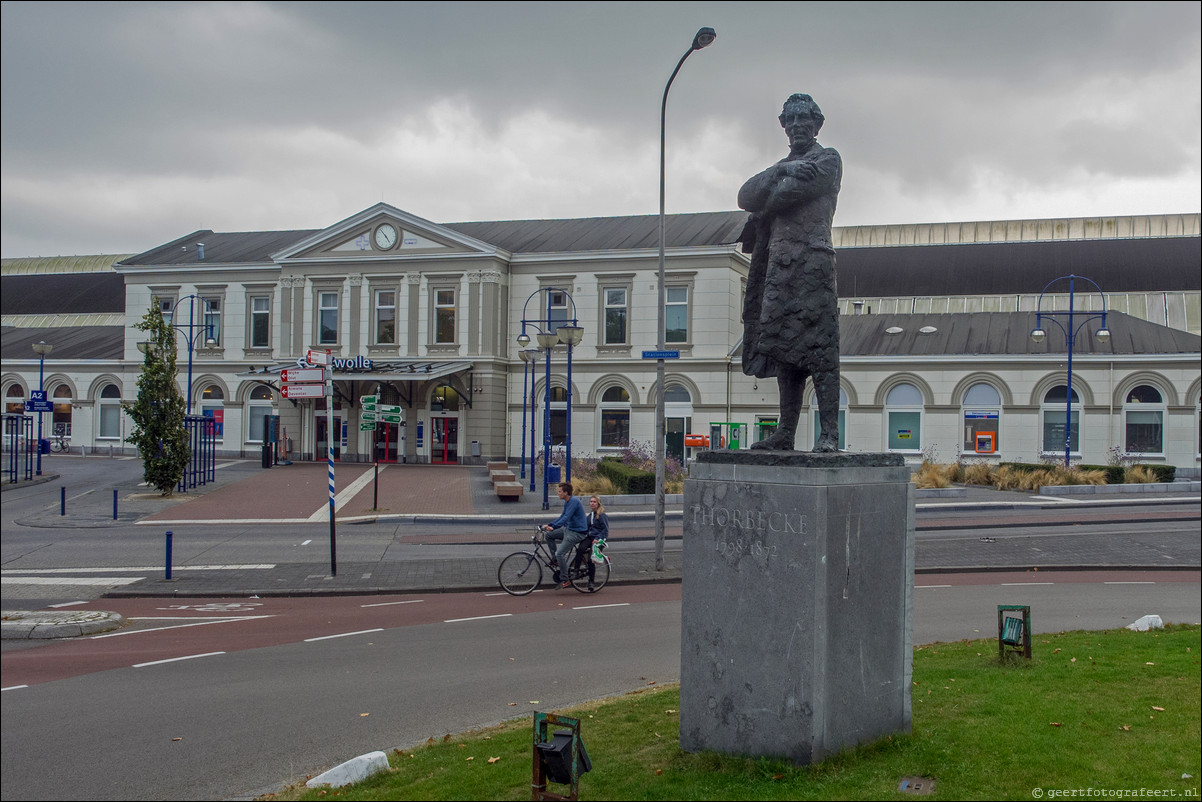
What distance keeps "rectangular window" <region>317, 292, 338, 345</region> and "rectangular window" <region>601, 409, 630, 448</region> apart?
44.2ft

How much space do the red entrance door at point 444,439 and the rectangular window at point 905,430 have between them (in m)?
19.5

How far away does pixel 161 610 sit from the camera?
14.1 meters

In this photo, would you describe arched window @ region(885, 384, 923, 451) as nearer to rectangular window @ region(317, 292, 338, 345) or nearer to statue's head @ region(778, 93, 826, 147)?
rectangular window @ region(317, 292, 338, 345)

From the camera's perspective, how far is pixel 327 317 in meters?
45.7

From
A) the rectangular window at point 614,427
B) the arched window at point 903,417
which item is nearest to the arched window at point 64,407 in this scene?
the rectangular window at point 614,427

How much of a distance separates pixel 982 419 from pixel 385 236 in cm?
2751

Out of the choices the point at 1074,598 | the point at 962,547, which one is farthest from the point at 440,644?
the point at 962,547

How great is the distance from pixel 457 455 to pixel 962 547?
90.4ft

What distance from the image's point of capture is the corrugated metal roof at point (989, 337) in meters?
38.8

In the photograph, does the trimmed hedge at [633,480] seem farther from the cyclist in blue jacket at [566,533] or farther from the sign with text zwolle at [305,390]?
the sign with text zwolle at [305,390]

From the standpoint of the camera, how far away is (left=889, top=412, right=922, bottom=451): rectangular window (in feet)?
132

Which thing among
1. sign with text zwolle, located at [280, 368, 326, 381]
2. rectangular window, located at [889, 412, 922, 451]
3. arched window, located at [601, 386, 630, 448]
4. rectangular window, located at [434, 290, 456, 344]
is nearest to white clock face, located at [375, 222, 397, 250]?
rectangular window, located at [434, 290, 456, 344]

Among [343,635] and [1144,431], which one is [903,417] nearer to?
[1144,431]

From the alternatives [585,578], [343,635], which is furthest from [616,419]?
[343,635]
